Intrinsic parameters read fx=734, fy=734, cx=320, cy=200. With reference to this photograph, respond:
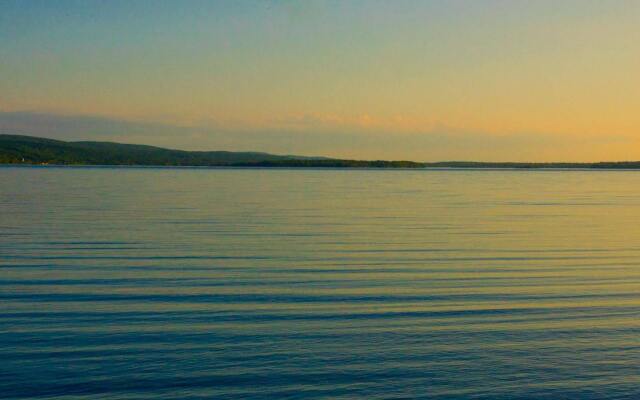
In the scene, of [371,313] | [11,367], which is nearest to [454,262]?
[371,313]

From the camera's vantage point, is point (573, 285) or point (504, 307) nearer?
point (504, 307)

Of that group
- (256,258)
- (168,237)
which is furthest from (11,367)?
(168,237)

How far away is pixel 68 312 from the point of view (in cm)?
1145

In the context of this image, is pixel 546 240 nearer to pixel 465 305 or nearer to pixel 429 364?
pixel 465 305

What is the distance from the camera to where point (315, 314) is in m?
11.5

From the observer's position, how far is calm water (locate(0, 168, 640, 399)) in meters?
8.30

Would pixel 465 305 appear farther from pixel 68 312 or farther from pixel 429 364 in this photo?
pixel 68 312

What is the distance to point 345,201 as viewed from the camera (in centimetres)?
4191

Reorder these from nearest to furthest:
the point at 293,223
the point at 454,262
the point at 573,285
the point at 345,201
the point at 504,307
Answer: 1. the point at 504,307
2. the point at 573,285
3. the point at 454,262
4. the point at 293,223
5. the point at 345,201

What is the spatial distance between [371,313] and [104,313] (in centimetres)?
417

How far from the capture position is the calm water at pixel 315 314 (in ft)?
27.2

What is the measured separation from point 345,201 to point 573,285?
2766cm

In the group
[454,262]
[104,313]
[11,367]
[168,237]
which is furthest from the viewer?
[168,237]

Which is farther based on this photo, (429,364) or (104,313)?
(104,313)
